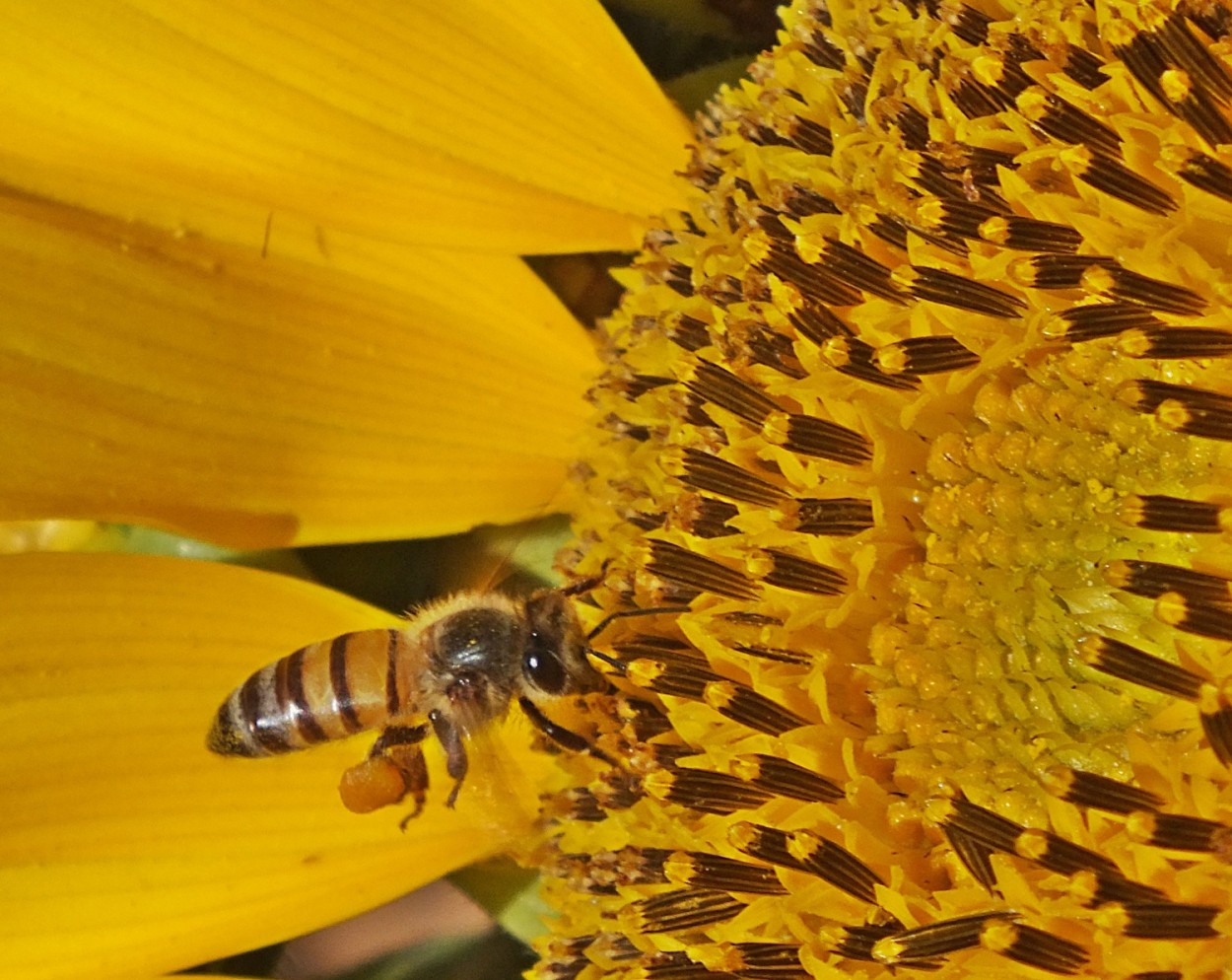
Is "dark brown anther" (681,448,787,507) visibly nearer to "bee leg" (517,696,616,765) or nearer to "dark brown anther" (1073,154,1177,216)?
"bee leg" (517,696,616,765)

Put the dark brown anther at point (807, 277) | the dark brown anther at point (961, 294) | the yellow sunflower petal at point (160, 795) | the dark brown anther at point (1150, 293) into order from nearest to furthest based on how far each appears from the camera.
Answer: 1. the dark brown anther at point (1150, 293)
2. the dark brown anther at point (961, 294)
3. the dark brown anther at point (807, 277)
4. the yellow sunflower petal at point (160, 795)

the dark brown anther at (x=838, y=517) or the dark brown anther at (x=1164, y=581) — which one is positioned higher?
the dark brown anther at (x=1164, y=581)

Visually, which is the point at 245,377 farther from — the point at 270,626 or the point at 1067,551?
the point at 1067,551

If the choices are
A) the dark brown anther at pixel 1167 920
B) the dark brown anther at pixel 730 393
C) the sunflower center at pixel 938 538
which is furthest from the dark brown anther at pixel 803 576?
the dark brown anther at pixel 1167 920

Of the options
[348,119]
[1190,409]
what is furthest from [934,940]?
[348,119]

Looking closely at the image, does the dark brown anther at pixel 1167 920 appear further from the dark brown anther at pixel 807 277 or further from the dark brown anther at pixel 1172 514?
the dark brown anther at pixel 807 277

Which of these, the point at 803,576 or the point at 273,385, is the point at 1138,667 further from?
the point at 273,385
